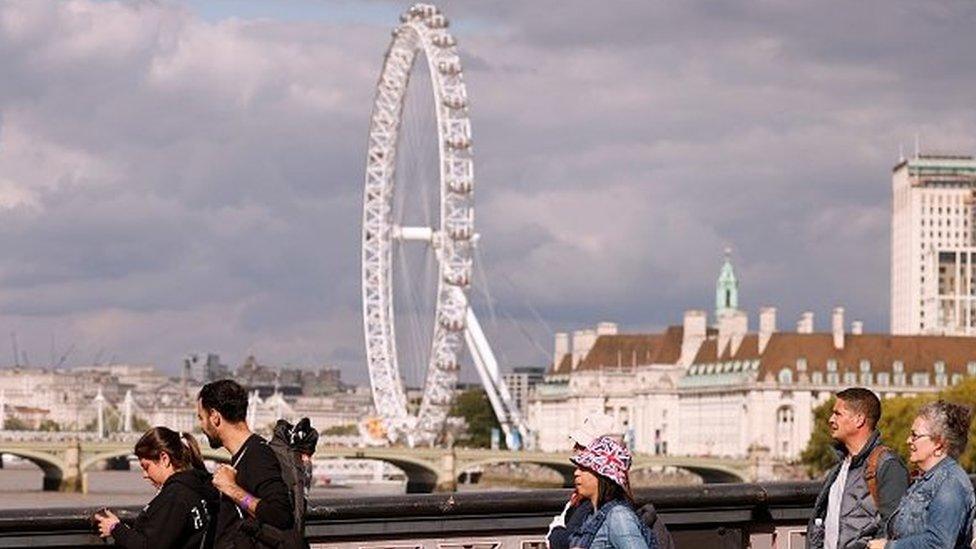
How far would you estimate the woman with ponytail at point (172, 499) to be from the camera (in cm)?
744

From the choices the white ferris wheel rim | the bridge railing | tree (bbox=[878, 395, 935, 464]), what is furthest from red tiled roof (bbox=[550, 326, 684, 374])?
the bridge railing

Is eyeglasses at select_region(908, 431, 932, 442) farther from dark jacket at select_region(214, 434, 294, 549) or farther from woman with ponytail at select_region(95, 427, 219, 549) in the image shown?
woman with ponytail at select_region(95, 427, 219, 549)

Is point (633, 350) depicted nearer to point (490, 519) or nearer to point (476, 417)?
point (476, 417)

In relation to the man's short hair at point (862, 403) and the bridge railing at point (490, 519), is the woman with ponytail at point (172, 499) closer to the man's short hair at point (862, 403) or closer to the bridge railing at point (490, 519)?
the bridge railing at point (490, 519)

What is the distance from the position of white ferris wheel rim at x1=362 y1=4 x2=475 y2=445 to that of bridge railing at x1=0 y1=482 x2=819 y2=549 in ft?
222

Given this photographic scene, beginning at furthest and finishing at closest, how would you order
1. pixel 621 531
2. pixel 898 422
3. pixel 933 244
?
pixel 933 244 < pixel 898 422 < pixel 621 531

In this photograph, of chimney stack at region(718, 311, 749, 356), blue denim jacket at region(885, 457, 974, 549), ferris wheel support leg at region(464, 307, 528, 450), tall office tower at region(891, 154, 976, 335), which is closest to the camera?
blue denim jacket at region(885, 457, 974, 549)

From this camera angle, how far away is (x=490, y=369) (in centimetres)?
9875

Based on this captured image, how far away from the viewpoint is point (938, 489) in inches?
305

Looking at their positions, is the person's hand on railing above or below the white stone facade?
below

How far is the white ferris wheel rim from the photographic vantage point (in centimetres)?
7781

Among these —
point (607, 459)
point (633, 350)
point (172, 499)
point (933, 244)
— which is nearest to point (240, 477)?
point (172, 499)

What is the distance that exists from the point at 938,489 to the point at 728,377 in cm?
11680

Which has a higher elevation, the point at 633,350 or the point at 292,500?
the point at 633,350
